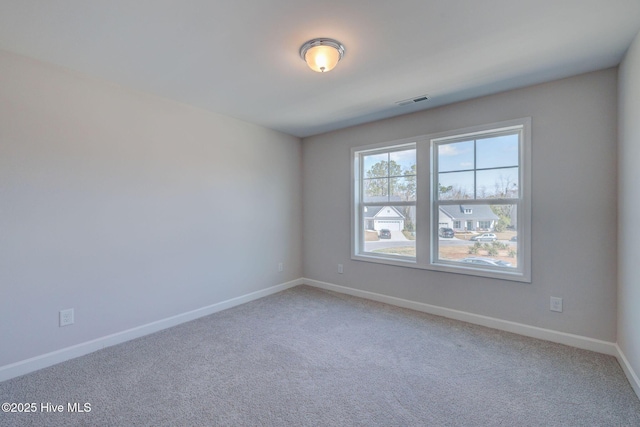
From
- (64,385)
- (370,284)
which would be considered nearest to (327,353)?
(370,284)

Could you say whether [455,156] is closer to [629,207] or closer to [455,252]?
[455,252]

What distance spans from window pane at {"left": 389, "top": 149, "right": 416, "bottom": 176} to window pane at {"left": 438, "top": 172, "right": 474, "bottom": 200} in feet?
1.23

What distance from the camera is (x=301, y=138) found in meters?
4.61

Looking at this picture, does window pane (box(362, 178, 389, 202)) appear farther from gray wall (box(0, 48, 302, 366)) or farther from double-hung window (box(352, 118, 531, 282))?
gray wall (box(0, 48, 302, 366))

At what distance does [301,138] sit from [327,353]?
3266mm

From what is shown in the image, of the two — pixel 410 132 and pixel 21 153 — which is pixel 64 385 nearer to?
pixel 21 153

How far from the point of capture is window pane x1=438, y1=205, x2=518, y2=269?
2.91 m

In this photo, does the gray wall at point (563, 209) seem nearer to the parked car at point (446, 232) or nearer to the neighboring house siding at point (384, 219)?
the parked car at point (446, 232)

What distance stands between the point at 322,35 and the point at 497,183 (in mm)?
2295

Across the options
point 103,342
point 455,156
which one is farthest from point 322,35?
point 103,342

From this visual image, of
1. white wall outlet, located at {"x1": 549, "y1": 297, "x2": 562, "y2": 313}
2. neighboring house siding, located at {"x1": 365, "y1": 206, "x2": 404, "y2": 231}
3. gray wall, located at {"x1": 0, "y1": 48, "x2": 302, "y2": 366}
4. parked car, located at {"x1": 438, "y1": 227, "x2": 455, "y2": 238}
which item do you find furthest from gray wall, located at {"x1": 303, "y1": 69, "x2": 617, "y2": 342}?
gray wall, located at {"x1": 0, "y1": 48, "x2": 302, "y2": 366}

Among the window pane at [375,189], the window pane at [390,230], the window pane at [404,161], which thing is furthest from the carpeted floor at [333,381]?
the window pane at [404,161]

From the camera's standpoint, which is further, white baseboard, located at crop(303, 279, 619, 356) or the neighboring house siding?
the neighboring house siding

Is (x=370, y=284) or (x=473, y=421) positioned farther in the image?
(x=370, y=284)
